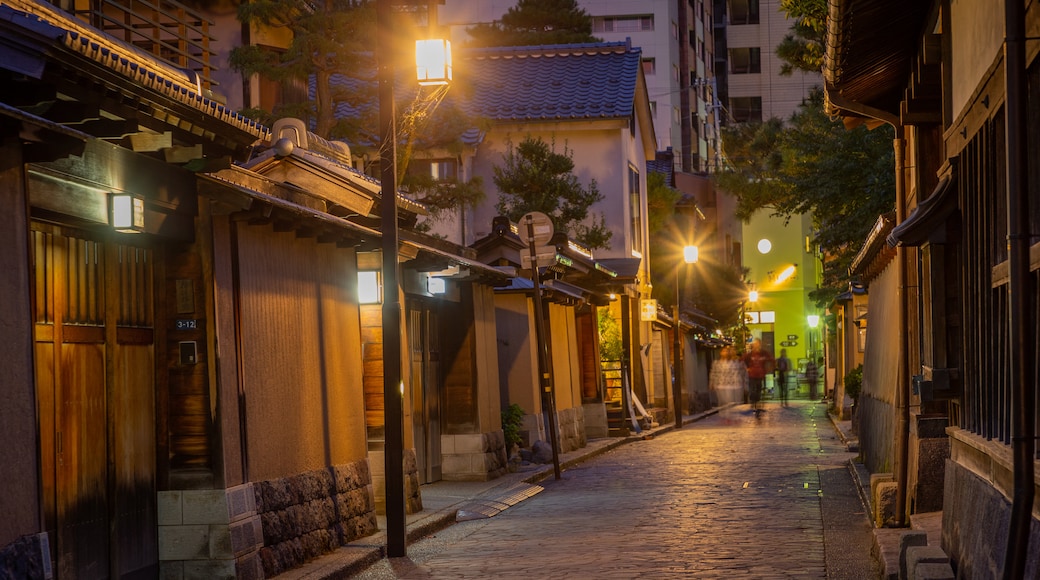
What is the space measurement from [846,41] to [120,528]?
7.83 meters

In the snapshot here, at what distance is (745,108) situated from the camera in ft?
321

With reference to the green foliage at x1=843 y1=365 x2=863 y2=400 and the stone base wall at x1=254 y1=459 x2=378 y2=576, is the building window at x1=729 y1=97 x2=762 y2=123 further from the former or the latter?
the stone base wall at x1=254 y1=459 x2=378 y2=576

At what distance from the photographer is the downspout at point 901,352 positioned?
14.1m

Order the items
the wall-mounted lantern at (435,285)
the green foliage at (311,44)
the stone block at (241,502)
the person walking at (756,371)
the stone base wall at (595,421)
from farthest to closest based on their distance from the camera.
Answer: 1. the person walking at (756,371)
2. the stone base wall at (595,421)
3. the green foliage at (311,44)
4. the wall-mounted lantern at (435,285)
5. the stone block at (241,502)

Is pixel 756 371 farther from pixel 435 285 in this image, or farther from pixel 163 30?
pixel 163 30

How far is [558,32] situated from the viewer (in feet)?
201

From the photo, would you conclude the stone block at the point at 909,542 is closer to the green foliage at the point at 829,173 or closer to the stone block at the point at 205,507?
the stone block at the point at 205,507

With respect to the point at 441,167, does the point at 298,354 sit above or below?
below

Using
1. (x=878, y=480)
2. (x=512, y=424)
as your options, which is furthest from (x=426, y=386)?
(x=878, y=480)

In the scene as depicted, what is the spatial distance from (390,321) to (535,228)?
9.86 m

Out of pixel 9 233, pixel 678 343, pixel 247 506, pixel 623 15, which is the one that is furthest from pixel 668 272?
pixel 9 233

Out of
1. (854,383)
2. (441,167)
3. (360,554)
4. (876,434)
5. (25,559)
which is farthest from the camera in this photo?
(441,167)

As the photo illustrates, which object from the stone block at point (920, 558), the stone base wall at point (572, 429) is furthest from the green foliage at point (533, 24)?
the stone block at point (920, 558)

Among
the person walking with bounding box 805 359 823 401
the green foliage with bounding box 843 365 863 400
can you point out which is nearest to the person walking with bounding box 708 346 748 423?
the person walking with bounding box 805 359 823 401
